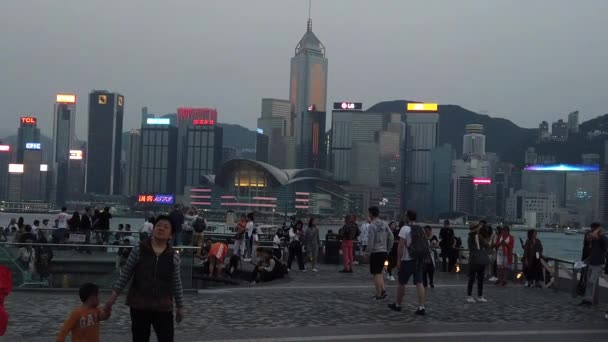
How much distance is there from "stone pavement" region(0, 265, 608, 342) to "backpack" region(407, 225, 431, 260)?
3.16ft

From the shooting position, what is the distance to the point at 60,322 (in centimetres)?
1103

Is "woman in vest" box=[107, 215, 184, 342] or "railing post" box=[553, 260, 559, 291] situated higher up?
"woman in vest" box=[107, 215, 184, 342]

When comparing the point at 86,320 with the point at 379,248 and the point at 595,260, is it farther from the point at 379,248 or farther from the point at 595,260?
the point at 595,260

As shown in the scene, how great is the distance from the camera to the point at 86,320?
6762mm

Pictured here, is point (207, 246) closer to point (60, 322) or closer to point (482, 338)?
point (60, 322)

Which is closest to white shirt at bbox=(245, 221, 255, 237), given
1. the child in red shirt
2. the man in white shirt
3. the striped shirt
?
the man in white shirt

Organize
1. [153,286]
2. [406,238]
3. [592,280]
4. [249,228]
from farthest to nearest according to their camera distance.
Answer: [249,228], [592,280], [406,238], [153,286]

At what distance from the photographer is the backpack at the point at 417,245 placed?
1296 centimetres

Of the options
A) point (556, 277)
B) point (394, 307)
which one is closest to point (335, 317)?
point (394, 307)

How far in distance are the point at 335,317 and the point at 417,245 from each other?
192cm

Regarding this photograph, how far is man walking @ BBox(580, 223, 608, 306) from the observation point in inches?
564

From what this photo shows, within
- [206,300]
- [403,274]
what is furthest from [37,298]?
[403,274]

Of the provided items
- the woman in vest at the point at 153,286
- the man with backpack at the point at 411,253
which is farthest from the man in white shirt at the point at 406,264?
the woman in vest at the point at 153,286

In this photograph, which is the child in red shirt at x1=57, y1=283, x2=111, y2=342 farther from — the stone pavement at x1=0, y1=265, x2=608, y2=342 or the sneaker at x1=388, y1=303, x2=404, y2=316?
the sneaker at x1=388, y1=303, x2=404, y2=316
